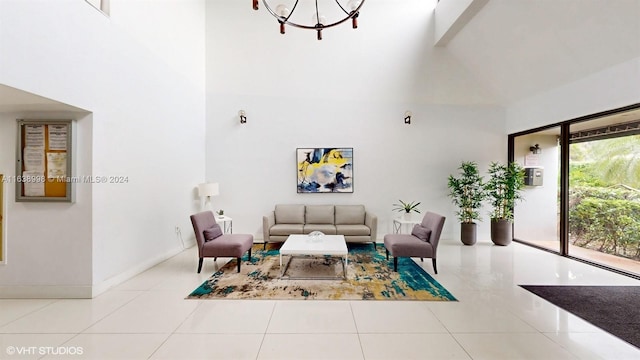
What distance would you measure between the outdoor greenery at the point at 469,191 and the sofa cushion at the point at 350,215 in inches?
80.8

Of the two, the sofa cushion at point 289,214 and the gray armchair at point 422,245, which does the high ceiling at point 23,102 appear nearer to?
the sofa cushion at point 289,214

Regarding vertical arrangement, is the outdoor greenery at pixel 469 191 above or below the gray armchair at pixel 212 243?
above

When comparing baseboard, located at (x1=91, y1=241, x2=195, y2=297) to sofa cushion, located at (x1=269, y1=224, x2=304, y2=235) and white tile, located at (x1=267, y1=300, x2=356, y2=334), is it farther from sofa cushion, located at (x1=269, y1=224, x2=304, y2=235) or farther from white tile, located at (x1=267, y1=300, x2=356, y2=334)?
white tile, located at (x1=267, y1=300, x2=356, y2=334)

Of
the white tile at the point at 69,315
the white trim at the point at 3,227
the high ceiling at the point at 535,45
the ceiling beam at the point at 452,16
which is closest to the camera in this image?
the white tile at the point at 69,315

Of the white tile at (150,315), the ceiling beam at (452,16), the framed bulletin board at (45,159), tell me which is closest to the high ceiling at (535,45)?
the ceiling beam at (452,16)

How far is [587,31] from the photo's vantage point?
390cm

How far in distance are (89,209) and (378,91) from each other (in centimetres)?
549

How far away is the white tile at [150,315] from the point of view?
2.49 m

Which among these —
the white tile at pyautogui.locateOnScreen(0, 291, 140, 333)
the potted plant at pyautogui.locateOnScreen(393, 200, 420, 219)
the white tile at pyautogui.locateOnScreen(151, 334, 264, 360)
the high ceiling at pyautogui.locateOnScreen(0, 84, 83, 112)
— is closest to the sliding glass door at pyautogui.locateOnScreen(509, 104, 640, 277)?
the potted plant at pyautogui.locateOnScreen(393, 200, 420, 219)

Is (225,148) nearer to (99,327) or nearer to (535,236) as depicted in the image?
(99,327)

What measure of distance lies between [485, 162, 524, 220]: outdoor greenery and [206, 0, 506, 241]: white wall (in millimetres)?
522

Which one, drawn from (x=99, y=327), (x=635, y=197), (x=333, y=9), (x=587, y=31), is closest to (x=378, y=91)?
(x=333, y=9)

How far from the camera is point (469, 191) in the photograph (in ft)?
19.3

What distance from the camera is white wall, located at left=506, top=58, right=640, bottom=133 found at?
3.81 metres
